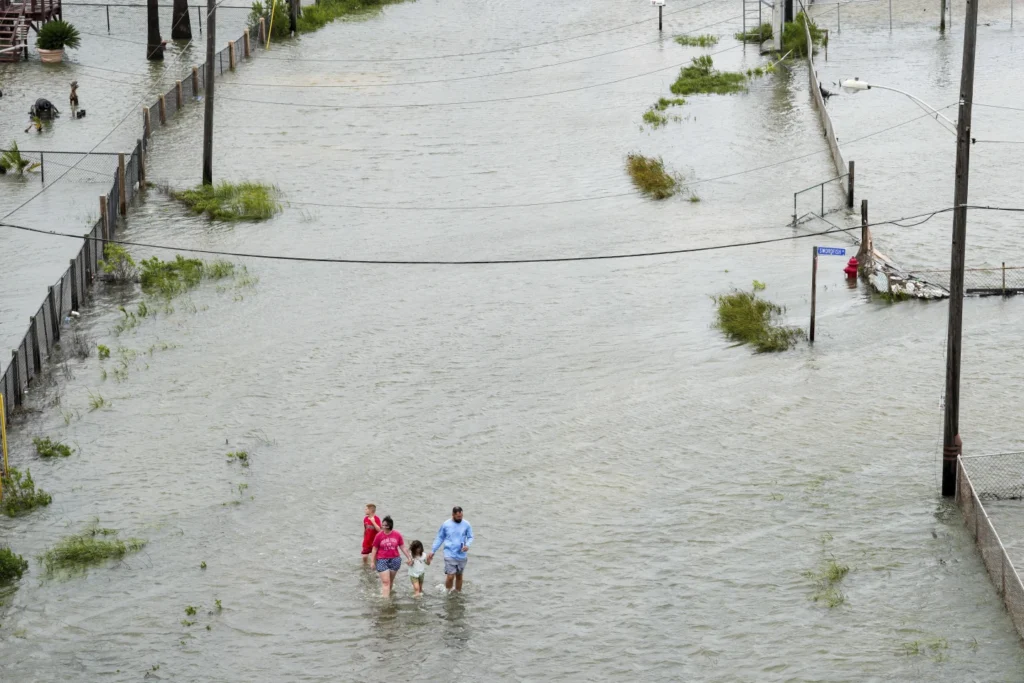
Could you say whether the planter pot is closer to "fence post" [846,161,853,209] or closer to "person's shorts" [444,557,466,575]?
"fence post" [846,161,853,209]

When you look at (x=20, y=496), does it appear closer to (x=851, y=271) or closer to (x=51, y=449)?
(x=51, y=449)

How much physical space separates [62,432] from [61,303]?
21.6 feet

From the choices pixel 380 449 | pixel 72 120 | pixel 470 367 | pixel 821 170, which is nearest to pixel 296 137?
pixel 72 120

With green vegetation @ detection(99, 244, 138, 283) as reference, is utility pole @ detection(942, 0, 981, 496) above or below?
above

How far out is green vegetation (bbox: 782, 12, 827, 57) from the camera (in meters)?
63.9

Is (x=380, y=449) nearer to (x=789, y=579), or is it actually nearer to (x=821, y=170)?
(x=789, y=579)

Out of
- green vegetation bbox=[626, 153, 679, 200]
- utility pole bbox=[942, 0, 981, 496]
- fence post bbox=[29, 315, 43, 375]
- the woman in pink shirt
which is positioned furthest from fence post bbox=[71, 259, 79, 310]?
utility pole bbox=[942, 0, 981, 496]

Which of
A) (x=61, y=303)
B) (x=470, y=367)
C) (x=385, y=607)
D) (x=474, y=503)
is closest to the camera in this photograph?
(x=385, y=607)

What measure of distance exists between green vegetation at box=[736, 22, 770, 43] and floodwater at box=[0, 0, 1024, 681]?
15731 millimetres

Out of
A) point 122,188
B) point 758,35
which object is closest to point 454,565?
point 122,188

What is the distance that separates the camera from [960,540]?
2348 cm

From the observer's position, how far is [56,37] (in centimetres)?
6088

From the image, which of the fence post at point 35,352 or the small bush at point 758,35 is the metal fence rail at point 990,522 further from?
the small bush at point 758,35

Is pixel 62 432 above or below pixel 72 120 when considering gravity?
below
